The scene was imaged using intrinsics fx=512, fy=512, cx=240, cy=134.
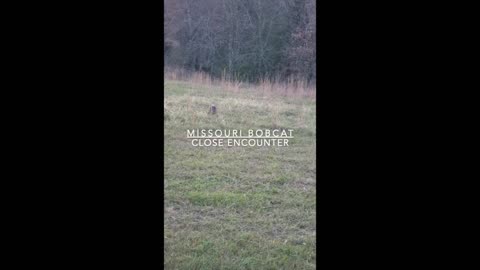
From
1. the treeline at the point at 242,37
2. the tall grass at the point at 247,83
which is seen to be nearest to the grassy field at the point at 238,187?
the tall grass at the point at 247,83

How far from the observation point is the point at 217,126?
3.12 meters

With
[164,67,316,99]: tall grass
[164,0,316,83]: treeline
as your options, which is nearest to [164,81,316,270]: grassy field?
[164,67,316,99]: tall grass

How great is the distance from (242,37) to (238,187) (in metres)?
0.90

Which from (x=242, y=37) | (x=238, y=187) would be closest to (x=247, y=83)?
(x=242, y=37)

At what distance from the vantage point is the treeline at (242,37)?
3.09 metres

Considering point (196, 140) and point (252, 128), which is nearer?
point (252, 128)

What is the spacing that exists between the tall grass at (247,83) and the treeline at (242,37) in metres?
0.02

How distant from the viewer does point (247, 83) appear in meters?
3.14

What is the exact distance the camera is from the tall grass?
3.14 m

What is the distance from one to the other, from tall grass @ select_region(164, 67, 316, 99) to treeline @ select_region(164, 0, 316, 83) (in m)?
0.02
